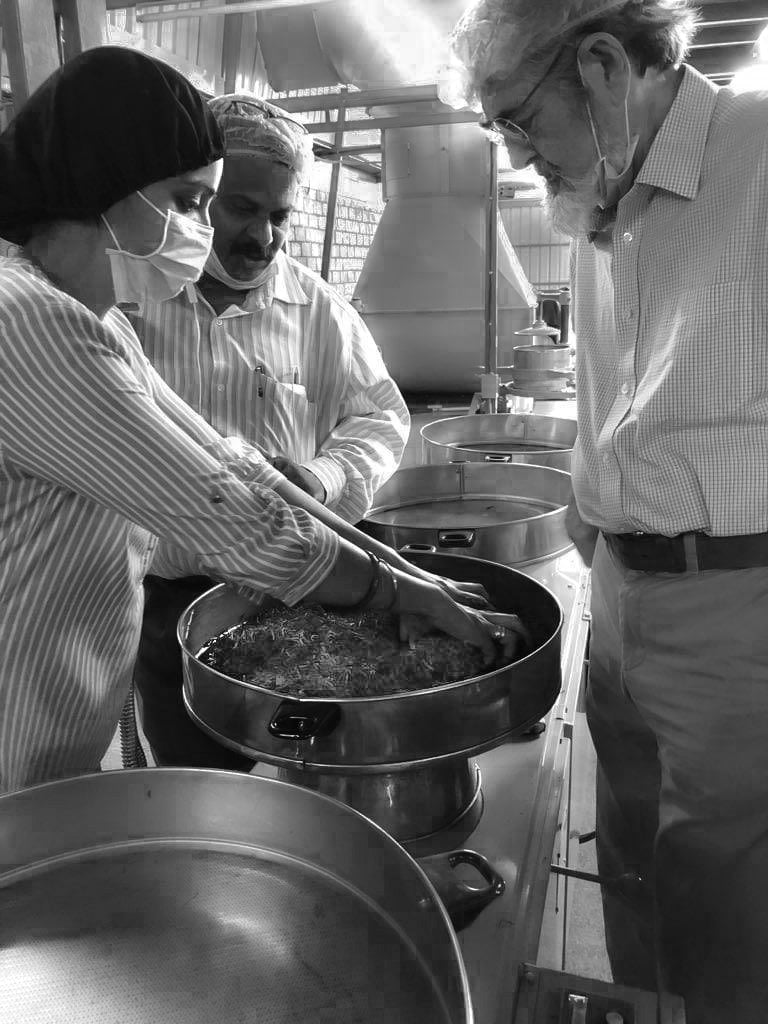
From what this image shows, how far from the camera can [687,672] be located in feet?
4.27

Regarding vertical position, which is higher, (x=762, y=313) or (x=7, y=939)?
(x=762, y=313)

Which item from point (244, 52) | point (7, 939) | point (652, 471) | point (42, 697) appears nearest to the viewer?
point (7, 939)

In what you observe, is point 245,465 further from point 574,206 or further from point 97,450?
point 574,206

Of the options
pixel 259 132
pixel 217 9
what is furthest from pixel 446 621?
pixel 217 9

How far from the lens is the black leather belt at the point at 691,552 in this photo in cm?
121

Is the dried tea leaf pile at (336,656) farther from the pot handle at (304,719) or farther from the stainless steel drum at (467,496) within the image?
the stainless steel drum at (467,496)

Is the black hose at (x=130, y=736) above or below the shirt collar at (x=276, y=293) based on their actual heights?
below

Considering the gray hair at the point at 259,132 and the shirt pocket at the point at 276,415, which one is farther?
the shirt pocket at the point at 276,415

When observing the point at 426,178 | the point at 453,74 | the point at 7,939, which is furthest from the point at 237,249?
the point at 426,178

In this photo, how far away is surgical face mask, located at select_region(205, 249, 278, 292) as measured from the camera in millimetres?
1713

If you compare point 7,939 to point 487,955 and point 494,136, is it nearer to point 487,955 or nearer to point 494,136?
point 487,955

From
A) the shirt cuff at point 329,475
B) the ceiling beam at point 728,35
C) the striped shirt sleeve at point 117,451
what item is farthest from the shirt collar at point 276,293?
the ceiling beam at point 728,35

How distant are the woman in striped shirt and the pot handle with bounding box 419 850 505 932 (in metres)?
0.33

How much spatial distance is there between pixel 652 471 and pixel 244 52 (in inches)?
149
